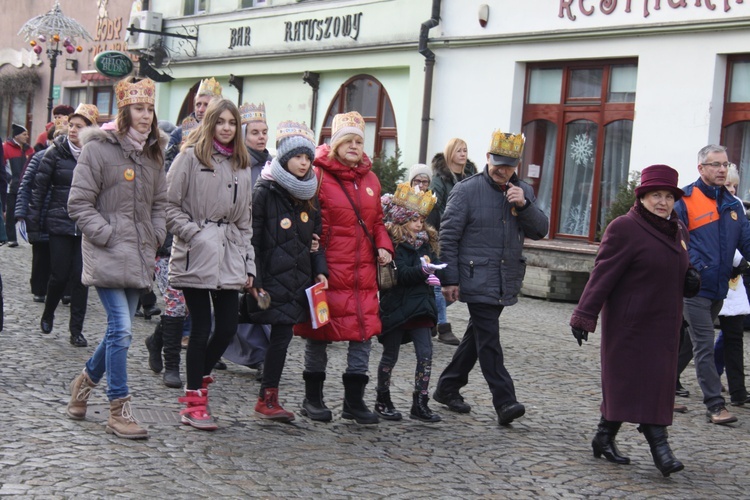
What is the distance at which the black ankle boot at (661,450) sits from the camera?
21.5 ft

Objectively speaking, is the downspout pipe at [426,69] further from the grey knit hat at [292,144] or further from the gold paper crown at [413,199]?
the grey knit hat at [292,144]

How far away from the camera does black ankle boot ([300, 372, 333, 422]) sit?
747 centimetres

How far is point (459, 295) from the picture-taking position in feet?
25.7

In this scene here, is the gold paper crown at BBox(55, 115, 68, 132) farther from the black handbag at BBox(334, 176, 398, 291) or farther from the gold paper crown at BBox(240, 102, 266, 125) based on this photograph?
the black handbag at BBox(334, 176, 398, 291)

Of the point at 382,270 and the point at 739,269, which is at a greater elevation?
the point at 739,269

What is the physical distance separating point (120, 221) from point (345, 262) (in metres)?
1.48

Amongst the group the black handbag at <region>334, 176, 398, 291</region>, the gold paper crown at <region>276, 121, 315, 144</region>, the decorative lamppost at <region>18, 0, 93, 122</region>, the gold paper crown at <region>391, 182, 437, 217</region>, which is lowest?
the black handbag at <region>334, 176, 398, 291</region>

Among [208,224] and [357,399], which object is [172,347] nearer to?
[357,399]

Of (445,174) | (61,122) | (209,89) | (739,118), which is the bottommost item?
(445,174)

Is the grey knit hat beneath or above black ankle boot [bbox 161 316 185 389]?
above

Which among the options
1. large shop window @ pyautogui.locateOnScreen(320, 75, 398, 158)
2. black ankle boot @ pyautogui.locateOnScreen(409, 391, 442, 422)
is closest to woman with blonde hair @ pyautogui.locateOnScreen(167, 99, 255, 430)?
black ankle boot @ pyautogui.locateOnScreen(409, 391, 442, 422)

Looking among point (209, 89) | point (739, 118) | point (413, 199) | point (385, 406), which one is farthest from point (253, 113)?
point (739, 118)

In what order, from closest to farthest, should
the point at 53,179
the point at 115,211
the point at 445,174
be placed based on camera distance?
the point at 115,211 → the point at 53,179 → the point at 445,174

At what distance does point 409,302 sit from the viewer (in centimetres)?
768
